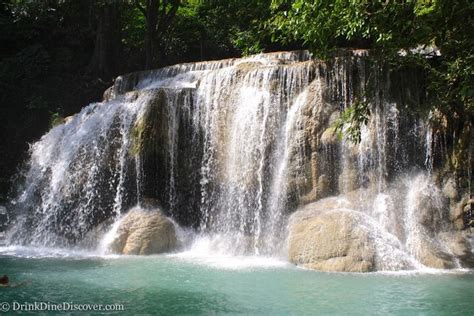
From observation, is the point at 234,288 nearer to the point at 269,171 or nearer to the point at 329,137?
the point at 269,171

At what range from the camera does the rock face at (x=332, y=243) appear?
387 inches

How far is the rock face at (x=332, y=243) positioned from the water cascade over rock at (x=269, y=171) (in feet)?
0.08

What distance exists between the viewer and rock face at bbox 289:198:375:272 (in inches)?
387

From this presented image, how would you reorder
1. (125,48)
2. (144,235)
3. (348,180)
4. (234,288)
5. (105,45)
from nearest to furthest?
(234,288), (348,180), (144,235), (105,45), (125,48)

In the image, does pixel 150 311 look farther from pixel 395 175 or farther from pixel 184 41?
pixel 184 41

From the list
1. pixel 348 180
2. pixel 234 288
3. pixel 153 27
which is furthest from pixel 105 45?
pixel 234 288

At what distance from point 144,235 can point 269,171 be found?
3.10 metres

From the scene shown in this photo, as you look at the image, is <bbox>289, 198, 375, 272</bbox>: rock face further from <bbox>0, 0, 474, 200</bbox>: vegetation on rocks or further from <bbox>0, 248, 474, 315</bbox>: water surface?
<bbox>0, 0, 474, 200</bbox>: vegetation on rocks

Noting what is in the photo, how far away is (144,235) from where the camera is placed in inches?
478

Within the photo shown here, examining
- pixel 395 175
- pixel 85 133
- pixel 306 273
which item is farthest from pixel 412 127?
pixel 85 133

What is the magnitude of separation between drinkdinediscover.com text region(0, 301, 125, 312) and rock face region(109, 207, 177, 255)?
448 cm

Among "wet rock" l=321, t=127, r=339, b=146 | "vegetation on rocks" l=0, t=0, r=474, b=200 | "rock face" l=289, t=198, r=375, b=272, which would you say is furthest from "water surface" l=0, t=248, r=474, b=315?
"vegetation on rocks" l=0, t=0, r=474, b=200

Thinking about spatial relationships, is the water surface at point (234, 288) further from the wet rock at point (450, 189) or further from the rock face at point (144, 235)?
the wet rock at point (450, 189)
